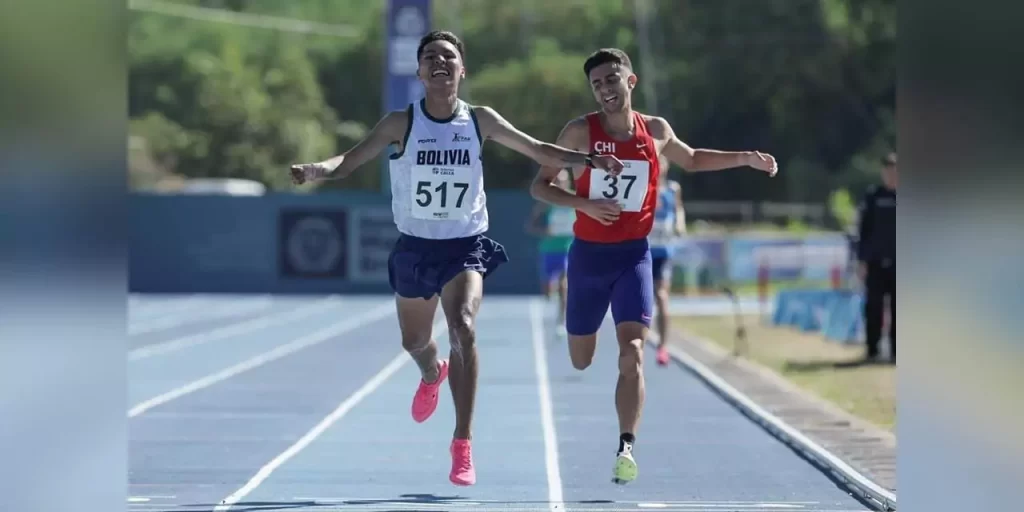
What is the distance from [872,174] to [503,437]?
4046 centimetres

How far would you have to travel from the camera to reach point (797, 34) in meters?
52.7

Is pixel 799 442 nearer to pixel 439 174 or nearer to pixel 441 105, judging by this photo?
pixel 439 174

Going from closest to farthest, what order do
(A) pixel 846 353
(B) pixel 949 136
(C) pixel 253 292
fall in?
1. (B) pixel 949 136
2. (A) pixel 846 353
3. (C) pixel 253 292

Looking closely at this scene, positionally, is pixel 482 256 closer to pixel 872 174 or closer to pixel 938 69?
pixel 938 69

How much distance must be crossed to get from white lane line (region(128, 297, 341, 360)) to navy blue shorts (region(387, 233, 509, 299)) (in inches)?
415

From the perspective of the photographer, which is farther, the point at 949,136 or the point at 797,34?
the point at 797,34

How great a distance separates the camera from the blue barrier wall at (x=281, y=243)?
113ft

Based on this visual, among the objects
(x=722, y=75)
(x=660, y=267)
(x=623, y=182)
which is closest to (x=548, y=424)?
(x=660, y=267)

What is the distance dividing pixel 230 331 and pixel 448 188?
15448 millimetres

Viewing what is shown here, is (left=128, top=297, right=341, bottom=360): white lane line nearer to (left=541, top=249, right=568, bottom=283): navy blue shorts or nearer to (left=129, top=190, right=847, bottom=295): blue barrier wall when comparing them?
(left=129, top=190, right=847, bottom=295): blue barrier wall

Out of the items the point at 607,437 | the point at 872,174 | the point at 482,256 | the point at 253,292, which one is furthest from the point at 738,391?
the point at 872,174

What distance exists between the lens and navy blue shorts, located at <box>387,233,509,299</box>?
27.9 ft


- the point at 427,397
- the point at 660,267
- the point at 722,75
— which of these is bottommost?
the point at 427,397

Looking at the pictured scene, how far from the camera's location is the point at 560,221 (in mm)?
19812
